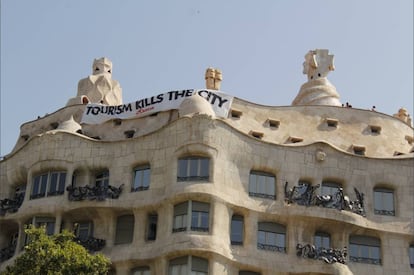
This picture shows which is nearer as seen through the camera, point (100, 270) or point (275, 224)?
point (100, 270)

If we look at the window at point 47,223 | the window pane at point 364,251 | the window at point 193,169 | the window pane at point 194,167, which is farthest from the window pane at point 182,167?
the window pane at point 364,251

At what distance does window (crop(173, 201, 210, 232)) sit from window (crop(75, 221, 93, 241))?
16.9ft

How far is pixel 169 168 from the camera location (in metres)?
40.8

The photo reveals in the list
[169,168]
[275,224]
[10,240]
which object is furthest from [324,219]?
[10,240]

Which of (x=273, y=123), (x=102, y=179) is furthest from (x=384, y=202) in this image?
(x=102, y=179)

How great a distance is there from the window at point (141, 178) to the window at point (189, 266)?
477cm

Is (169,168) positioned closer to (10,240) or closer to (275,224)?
(275,224)

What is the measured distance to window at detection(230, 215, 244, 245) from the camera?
131 ft

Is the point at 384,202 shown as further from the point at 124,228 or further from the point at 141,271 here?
the point at 124,228

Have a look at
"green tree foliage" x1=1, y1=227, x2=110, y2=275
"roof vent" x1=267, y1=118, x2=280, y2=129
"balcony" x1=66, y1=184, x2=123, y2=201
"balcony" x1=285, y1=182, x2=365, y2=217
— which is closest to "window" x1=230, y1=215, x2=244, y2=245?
"balcony" x1=285, y1=182, x2=365, y2=217

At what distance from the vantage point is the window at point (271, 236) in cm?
4056

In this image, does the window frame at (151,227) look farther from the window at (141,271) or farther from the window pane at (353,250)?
the window pane at (353,250)

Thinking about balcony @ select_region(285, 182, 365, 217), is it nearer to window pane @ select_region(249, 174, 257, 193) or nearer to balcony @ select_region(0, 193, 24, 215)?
window pane @ select_region(249, 174, 257, 193)

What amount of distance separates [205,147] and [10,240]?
1209 cm
